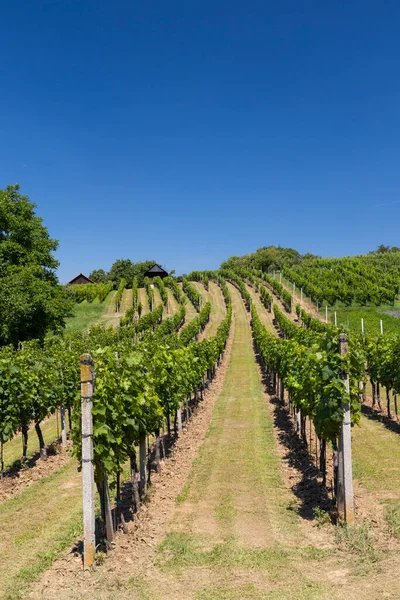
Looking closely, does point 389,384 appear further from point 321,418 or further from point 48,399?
point 48,399

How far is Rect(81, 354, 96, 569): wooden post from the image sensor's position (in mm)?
6367

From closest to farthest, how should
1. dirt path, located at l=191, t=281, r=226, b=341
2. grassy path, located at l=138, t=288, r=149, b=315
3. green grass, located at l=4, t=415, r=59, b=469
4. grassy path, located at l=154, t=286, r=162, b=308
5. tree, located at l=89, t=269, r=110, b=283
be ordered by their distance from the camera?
green grass, located at l=4, t=415, r=59, b=469, dirt path, located at l=191, t=281, r=226, b=341, grassy path, located at l=138, t=288, r=149, b=315, grassy path, located at l=154, t=286, r=162, b=308, tree, located at l=89, t=269, r=110, b=283

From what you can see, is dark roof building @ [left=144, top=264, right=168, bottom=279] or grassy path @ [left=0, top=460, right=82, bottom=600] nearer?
grassy path @ [left=0, top=460, right=82, bottom=600]

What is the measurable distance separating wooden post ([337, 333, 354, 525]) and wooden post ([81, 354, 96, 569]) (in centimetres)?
417

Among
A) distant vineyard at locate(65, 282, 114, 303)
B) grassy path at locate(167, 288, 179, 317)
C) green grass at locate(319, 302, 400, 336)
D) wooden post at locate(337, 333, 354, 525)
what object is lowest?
wooden post at locate(337, 333, 354, 525)

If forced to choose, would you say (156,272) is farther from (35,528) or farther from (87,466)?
(87,466)

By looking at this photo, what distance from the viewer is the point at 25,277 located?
2986 cm

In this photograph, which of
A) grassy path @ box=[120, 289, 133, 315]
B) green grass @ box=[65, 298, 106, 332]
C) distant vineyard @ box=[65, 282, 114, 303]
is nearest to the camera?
green grass @ box=[65, 298, 106, 332]

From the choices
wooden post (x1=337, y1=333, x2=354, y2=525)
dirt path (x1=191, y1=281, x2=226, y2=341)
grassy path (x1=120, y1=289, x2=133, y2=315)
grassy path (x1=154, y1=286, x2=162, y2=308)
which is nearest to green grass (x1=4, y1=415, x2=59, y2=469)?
wooden post (x1=337, y1=333, x2=354, y2=525)

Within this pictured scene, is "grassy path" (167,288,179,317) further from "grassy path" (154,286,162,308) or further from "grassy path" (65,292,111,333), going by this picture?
"grassy path" (65,292,111,333)

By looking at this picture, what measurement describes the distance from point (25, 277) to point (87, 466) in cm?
2579

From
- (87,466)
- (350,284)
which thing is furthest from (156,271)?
(87,466)

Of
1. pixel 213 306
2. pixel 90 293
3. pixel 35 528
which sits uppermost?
pixel 90 293

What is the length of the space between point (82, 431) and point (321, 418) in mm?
4146
